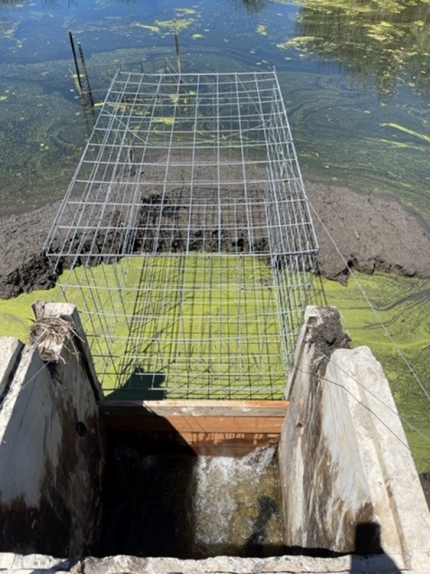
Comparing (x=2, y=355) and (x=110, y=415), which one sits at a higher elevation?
(x=2, y=355)

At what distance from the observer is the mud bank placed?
5.67 metres

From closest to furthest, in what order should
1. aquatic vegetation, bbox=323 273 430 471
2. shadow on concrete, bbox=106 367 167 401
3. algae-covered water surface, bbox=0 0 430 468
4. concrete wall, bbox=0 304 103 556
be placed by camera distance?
concrete wall, bbox=0 304 103 556 < aquatic vegetation, bbox=323 273 430 471 < shadow on concrete, bbox=106 367 167 401 < algae-covered water surface, bbox=0 0 430 468

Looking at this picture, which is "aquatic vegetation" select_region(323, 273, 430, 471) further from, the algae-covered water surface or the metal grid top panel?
the metal grid top panel

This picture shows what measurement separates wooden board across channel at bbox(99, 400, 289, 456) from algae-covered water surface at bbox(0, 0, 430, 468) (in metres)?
1.49

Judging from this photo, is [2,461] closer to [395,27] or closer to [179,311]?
[179,311]

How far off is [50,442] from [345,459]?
1925mm

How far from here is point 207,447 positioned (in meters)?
4.19

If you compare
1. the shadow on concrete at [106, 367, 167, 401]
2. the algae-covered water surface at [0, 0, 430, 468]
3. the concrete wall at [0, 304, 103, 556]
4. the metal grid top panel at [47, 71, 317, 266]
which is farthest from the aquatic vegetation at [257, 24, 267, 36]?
the concrete wall at [0, 304, 103, 556]

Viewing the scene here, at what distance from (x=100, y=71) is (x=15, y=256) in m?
6.41

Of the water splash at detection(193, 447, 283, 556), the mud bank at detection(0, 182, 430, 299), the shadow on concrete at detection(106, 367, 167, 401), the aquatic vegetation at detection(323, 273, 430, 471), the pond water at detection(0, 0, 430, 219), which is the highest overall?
the pond water at detection(0, 0, 430, 219)

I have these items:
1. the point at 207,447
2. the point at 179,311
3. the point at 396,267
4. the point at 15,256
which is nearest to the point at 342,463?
the point at 207,447

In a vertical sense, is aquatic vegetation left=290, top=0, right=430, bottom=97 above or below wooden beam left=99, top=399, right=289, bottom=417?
above

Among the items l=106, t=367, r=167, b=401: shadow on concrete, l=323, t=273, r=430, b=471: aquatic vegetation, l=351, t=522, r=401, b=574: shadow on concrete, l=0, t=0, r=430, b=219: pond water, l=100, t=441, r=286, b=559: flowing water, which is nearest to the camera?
l=351, t=522, r=401, b=574: shadow on concrete

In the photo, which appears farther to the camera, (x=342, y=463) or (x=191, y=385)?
(x=191, y=385)
